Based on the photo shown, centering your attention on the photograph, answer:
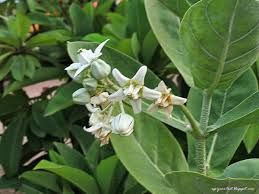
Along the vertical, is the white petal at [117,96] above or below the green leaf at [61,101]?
above

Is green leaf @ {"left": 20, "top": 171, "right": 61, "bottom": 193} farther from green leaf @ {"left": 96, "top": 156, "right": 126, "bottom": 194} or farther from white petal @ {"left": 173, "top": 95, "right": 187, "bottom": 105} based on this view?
white petal @ {"left": 173, "top": 95, "right": 187, "bottom": 105}

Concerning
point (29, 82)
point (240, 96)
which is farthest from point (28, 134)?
point (240, 96)

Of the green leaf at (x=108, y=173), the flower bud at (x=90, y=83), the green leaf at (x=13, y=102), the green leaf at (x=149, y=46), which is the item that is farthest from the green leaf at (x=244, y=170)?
the green leaf at (x=13, y=102)

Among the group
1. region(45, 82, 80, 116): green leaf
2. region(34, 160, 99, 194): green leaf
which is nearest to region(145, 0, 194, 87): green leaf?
region(34, 160, 99, 194): green leaf

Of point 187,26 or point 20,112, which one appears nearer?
point 187,26

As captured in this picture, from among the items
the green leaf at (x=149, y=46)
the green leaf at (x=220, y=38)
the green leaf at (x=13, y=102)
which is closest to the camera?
the green leaf at (x=220, y=38)

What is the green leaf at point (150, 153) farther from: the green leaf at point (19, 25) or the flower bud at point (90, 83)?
the green leaf at point (19, 25)

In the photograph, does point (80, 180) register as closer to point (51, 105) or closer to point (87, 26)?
point (51, 105)
